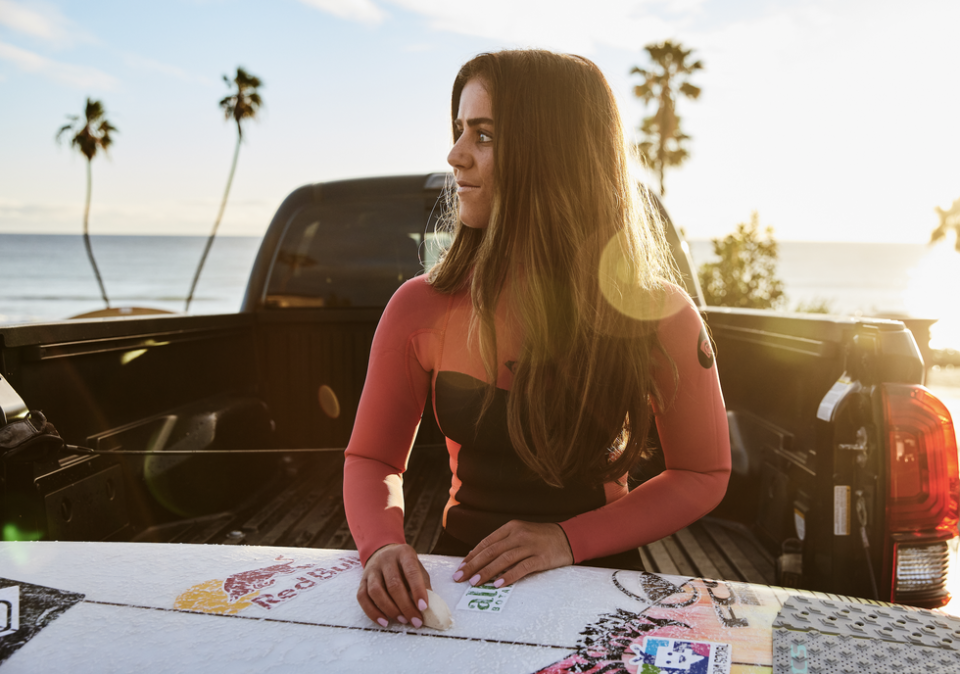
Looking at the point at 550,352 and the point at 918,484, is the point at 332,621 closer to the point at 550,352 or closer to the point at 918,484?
the point at 550,352

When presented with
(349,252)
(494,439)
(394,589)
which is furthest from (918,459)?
(349,252)

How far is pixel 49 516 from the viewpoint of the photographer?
1.60 meters

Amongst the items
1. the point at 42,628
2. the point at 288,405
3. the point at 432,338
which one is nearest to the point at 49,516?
the point at 42,628

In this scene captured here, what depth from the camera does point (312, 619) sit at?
3.37 feet

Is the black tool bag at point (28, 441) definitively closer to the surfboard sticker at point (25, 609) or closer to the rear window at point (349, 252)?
the surfboard sticker at point (25, 609)

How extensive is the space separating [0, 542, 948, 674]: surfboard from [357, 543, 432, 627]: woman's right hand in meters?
0.02

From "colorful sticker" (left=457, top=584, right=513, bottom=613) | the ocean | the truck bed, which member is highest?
the ocean

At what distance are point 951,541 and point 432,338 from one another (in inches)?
51.2

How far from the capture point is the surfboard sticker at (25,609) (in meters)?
0.96

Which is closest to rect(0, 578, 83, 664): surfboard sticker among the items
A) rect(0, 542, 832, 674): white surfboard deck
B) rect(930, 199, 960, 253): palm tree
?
rect(0, 542, 832, 674): white surfboard deck

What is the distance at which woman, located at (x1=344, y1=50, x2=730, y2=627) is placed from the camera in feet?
4.58

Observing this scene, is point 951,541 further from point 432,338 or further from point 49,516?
point 49,516

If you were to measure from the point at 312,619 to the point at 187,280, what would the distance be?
236 feet

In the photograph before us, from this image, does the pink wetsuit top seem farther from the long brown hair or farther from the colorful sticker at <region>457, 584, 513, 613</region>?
the colorful sticker at <region>457, 584, 513, 613</region>
